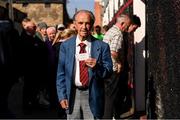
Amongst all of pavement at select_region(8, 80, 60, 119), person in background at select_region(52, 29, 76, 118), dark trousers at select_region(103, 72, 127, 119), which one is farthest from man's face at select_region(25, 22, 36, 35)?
dark trousers at select_region(103, 72, 127, 119)

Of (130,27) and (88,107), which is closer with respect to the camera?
(88,107)

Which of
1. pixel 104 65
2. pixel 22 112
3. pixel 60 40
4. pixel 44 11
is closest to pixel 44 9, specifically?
pixel 44 11

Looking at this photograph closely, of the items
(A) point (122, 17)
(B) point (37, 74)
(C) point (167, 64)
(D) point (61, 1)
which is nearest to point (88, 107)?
(C) point (167, 64)

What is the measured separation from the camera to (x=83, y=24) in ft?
18.2

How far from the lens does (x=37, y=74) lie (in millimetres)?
11438

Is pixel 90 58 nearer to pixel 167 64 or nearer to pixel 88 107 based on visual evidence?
pixel 88 107

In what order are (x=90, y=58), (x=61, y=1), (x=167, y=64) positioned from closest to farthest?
(x=90, y=58), (x=167, y=64), (x=61, y=1)

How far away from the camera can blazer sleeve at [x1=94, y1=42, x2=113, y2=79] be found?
5578 mm

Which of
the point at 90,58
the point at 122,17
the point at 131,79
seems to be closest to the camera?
the point at 90,58

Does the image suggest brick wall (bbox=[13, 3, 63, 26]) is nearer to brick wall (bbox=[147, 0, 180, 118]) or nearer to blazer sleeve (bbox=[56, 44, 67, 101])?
brick wall (bbox=[147, 0, 180, 118])

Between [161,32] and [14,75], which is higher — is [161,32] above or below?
above

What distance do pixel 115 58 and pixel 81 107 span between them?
2540 millimetres

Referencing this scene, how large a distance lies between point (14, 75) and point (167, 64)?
80.2 inches

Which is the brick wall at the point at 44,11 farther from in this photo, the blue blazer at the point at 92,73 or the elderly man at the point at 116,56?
the blue blazer at the point at 92,73
